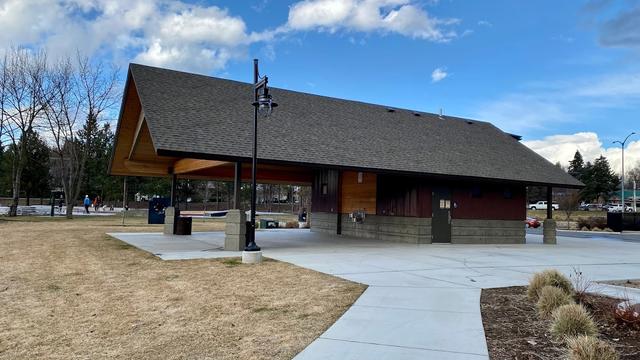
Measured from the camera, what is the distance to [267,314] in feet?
21.7

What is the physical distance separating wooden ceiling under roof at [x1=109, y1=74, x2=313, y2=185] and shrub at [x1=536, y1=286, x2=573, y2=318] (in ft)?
35.2

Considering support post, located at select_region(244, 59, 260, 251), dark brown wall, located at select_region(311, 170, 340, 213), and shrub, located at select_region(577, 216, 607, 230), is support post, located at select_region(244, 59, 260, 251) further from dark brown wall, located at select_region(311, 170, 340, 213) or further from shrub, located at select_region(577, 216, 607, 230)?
shrub, located at select_region(577, 216, 607, 230)

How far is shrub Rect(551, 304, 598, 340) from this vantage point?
17.2 ft

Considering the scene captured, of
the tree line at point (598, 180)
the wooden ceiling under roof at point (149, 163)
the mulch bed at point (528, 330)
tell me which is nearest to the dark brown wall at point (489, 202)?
the wooden ceiling under roof at point (149, 163)

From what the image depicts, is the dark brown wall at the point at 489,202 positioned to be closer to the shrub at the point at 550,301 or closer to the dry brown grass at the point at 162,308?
the dry brown grass at the point at 162,308

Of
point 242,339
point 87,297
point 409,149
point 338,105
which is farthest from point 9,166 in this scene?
point 242,339

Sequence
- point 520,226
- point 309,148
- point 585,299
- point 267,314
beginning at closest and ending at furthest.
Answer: point 267,314 → point 585,299 → point 309,148 → point 520,226

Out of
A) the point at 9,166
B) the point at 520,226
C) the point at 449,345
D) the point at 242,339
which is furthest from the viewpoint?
the point at 9,166

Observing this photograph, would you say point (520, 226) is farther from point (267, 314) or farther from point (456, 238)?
point (267, 314)

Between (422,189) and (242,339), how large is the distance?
45.5ft

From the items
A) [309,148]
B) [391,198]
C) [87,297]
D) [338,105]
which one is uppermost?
[338,105]

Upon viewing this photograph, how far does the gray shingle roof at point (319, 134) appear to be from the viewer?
555 inches

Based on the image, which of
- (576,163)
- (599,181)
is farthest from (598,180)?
(576,163)

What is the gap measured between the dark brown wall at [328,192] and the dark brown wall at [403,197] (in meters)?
3.14
